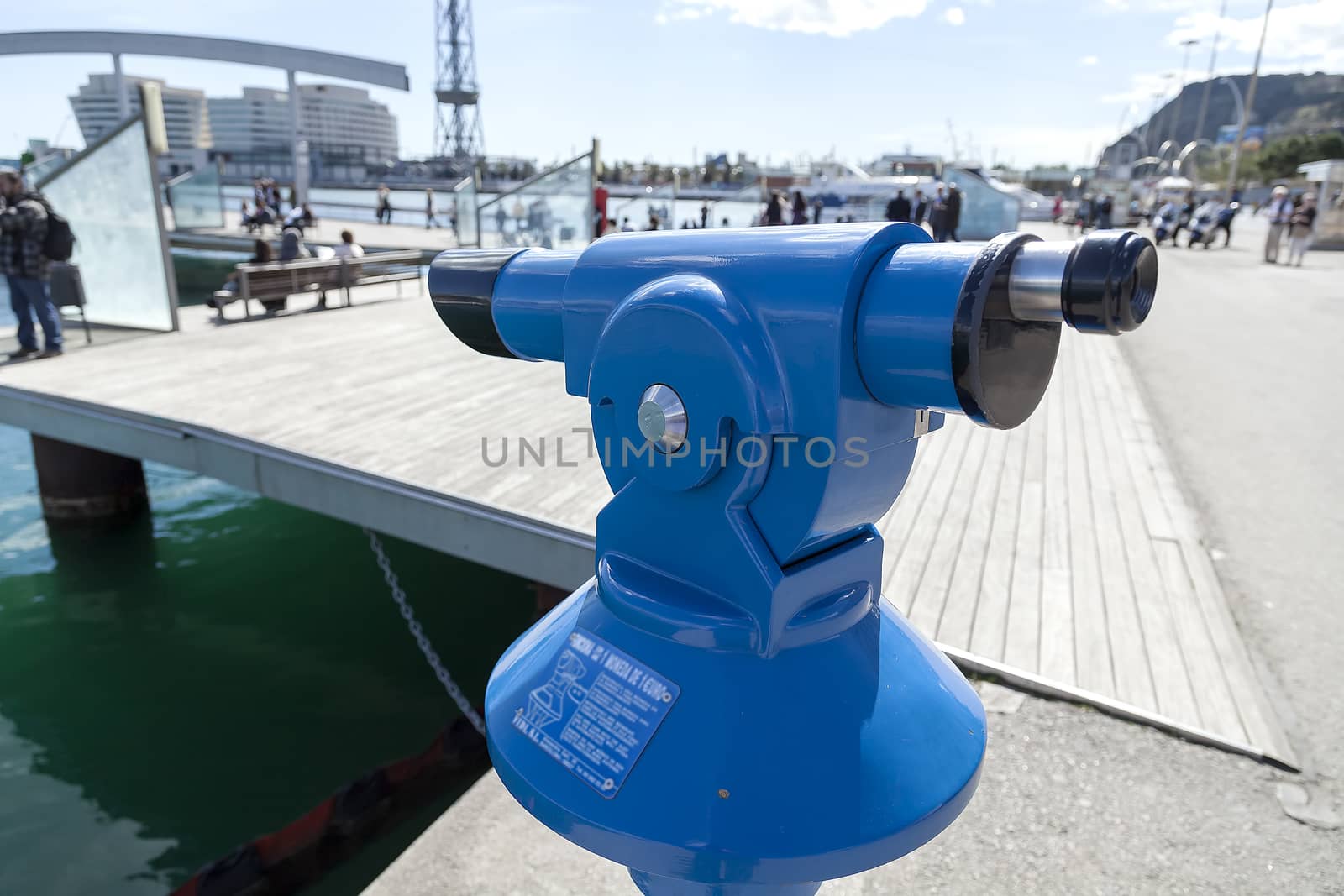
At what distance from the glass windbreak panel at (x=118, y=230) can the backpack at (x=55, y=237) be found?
39.5 inches

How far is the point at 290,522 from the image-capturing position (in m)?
8.18

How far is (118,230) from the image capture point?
838cm

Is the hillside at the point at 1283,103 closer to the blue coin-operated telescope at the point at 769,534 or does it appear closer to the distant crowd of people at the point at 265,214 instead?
the distant crowd of people at the point at 265,214

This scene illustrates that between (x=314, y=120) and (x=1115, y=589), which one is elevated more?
(x=314, y=120)

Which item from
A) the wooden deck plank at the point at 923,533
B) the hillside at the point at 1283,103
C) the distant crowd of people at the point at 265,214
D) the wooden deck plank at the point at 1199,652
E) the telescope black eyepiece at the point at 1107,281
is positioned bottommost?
the wooden deck plank at the point at 1199,652

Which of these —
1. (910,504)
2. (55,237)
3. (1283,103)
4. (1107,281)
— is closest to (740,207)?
(55,237)

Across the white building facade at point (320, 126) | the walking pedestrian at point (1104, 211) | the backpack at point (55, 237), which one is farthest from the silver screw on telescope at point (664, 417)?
the white building facade at point (320, 126)

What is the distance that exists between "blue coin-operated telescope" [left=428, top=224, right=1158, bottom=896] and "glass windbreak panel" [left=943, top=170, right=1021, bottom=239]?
2024cm

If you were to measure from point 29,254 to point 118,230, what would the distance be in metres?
1.40

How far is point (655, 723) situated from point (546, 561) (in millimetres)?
3268

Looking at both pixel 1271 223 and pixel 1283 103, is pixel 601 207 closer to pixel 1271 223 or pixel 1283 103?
pixel 1271 223

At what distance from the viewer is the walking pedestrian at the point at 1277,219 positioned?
17.4 m

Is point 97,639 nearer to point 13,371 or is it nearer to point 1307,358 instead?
point 13,371

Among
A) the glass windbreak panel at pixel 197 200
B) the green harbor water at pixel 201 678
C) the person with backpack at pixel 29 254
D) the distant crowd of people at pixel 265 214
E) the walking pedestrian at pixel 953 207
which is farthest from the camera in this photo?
the glass windbreak panel at pixel 197 200
